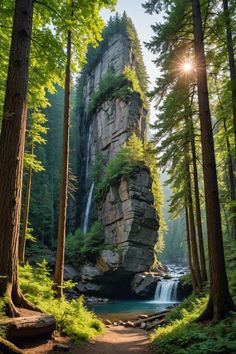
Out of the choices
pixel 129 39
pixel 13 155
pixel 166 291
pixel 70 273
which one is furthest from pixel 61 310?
pixel 129 39

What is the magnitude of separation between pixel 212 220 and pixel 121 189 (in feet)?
88.8

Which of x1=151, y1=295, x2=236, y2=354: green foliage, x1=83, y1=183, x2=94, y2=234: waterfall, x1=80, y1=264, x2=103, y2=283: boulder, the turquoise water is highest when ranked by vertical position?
x1=83, y1=183, x2=94, y2=234: waterfall

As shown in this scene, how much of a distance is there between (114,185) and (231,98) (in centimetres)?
2423

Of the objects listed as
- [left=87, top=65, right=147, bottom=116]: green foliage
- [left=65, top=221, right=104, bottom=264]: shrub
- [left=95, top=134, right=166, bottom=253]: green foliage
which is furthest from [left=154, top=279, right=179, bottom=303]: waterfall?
[left=87, top=65, right=147, bottom=116]: green foliage

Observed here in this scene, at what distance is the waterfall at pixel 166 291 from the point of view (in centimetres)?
3123

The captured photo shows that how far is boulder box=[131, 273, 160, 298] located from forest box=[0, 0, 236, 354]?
5.6 inches

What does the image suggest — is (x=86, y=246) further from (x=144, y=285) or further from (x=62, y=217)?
(x=62, y=217)

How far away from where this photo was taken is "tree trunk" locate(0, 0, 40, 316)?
592 cm

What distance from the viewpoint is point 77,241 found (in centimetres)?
3722

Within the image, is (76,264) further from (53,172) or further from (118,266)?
(53,172)

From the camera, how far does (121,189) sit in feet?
115

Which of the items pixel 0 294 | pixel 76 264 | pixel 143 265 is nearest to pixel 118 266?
pixel 143 265

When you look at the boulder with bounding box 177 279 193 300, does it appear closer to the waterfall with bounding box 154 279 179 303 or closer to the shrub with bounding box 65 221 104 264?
the waterfall with bounding box 154 279 179 303

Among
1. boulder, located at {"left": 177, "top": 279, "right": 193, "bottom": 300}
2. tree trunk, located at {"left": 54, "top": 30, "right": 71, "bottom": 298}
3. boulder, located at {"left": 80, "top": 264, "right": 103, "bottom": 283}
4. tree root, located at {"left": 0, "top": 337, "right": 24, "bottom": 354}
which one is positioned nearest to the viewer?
tree root, located at {"left": 0, "top": 337, "right": 24, "bottom": 354}
